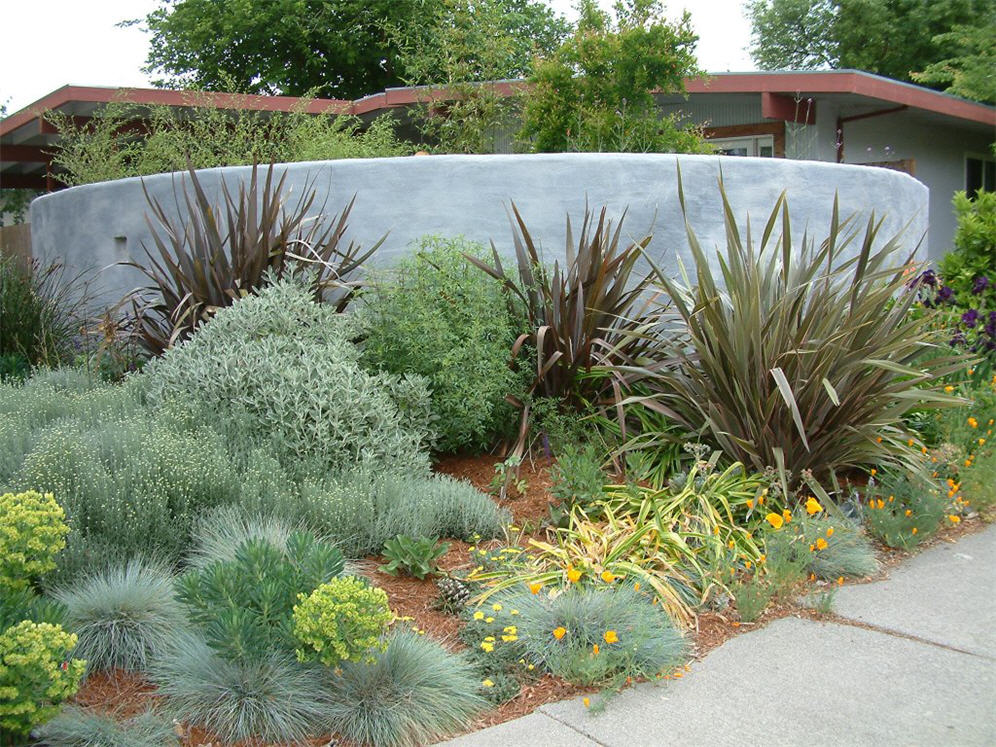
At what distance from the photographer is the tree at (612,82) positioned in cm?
945

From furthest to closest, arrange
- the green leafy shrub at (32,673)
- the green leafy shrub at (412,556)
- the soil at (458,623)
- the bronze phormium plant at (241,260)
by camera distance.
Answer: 1. the bronze phormium plant at (241,260)
2. the green leafy shrub at (412,556)
3. the soil at (458,623)
4. the green leafy shrub at (32,673)

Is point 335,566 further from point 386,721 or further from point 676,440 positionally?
point 676,440

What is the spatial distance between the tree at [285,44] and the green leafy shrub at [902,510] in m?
17.3

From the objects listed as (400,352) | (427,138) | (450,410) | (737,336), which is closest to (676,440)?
(737,336)

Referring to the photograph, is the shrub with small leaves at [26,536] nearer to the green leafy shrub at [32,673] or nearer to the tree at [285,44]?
the green leafy shrub at [32,673]

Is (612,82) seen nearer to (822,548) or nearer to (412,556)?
(822,548)

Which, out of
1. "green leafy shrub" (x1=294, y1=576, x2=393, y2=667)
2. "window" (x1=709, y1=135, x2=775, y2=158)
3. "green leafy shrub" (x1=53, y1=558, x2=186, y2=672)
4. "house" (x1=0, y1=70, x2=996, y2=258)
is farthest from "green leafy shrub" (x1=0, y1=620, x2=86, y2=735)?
"window" (x1=709, y1=135, x2=775, y2=158)

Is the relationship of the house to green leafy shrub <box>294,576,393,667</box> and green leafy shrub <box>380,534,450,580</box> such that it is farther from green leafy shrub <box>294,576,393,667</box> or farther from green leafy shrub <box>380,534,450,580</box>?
green leafy shrub <box>294,576,393,667</box>

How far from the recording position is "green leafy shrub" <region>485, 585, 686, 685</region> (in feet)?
12.6

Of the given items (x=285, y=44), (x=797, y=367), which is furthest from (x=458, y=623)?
(x=285, y=44)

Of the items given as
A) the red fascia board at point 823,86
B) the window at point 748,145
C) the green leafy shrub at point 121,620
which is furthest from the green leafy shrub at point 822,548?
the window at point 748,145

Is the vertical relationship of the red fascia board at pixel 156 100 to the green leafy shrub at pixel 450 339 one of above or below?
above

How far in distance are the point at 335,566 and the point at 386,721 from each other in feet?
1.98

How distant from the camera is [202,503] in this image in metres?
4.73
